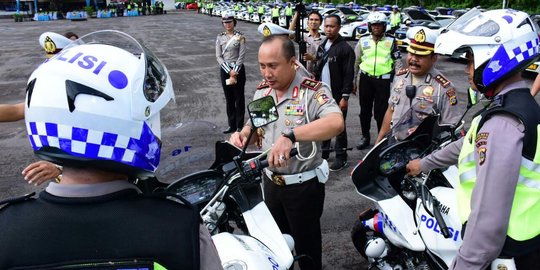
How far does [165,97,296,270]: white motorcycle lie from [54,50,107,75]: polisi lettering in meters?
0.99

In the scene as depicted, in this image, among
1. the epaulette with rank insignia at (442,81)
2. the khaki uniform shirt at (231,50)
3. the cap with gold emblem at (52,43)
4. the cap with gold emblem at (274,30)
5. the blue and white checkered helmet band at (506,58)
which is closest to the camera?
the blue and white checkered helmet band at (506,58)

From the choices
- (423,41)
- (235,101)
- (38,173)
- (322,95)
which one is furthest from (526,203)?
(235,101)

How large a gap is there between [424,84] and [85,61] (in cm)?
371

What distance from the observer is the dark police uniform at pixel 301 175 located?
2.98 metres

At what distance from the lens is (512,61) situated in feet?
6.28

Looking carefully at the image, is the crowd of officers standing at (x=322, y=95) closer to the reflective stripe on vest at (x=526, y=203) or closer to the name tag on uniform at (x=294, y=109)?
the name tag on uniform at (x=294, y=109)

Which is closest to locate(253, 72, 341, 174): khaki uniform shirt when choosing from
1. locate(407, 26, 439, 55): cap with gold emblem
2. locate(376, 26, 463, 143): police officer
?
locate(376, 26, 463, 143): police officer

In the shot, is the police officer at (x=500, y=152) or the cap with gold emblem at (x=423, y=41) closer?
A: the police officer at (x=500, y=152)

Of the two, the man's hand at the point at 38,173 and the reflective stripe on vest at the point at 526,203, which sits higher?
the reflective stripe on vest at the point at 526,203

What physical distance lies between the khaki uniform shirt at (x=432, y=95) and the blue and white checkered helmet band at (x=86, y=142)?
3235mm

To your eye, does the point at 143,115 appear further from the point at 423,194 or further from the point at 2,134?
the point at 2,134

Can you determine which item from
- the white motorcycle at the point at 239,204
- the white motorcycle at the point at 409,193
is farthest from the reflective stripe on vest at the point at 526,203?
the white motorcycle at the point at 239,204

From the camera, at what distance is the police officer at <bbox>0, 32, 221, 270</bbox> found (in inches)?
42.6

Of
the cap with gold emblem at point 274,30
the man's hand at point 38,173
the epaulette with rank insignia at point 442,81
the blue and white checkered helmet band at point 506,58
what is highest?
the cap with gold emblem at point 274,30
